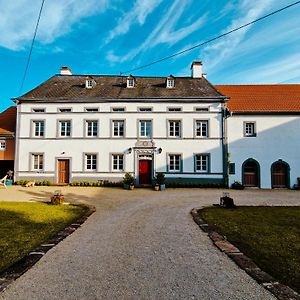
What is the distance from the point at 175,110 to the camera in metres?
20.1

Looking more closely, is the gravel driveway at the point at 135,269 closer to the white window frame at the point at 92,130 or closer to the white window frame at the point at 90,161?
the white window frame at the point at 90,161

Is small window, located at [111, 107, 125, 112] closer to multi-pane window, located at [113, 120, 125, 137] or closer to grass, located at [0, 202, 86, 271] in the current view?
multi-pane window, located at [113, 120, 125, 137]

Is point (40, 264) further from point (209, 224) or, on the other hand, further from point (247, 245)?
point (209, 224)

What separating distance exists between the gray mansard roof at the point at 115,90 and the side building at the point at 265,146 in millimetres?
3087

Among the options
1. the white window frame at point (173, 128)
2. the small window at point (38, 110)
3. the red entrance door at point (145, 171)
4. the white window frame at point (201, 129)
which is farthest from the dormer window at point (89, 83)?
the white window frame at point (201, 129)

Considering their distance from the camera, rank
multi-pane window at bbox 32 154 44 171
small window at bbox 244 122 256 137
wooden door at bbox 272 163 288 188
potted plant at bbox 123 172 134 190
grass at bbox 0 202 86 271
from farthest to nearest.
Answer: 1. multi-pane window at bbox 32 154 44 171
2. small window at bbox 244 122 256 137
3. wooden door at bbox 272 163 288 188
4. potted plant at bbox 123 172 134 190
5. grass at bbox 0 202 86 271

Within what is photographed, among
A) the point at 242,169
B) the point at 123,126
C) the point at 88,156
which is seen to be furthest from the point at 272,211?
the point at 88,156

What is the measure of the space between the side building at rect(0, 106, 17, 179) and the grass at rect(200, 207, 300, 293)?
60.8 ft

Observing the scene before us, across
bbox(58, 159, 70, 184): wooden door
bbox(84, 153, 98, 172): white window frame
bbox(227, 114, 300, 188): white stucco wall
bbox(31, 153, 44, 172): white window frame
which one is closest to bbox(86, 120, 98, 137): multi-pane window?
bbox(84, 153, 98, 172): white window frame

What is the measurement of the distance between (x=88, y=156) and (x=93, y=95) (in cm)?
554

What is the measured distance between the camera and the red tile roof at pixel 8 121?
2118 cm

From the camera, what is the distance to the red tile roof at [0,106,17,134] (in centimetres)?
2118

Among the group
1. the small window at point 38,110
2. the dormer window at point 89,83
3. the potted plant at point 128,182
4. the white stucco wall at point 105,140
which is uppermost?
the dormer window at point 89,83

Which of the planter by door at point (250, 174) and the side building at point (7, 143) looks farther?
the side building at point (7, 143)
